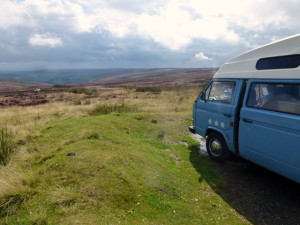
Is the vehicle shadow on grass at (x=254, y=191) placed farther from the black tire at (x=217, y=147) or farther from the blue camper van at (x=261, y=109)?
the blue camper van at (x=261, y=109)

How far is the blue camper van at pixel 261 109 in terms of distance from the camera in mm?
4305

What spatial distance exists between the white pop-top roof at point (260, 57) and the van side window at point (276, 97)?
207mm

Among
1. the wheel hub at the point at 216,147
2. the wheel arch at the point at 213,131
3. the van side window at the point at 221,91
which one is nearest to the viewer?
the van side window at the point at 221,91

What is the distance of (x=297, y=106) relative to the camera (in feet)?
13.9

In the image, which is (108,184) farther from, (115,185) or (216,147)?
(216,147)

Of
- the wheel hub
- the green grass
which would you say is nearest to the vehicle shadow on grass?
the green grass

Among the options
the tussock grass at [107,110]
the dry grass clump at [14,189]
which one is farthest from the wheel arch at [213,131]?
the tussock grass at [107,110]

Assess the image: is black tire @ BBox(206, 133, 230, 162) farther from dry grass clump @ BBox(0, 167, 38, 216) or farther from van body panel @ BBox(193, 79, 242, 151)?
dry grass clump @ BBox(0, 167, 38, 216)

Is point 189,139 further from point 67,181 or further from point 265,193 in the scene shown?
point 67,181

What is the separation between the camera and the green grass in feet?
13.0

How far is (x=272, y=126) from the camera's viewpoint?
181 inches

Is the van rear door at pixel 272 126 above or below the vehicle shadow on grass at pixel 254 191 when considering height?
above

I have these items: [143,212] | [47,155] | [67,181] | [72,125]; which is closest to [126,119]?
[72,125]

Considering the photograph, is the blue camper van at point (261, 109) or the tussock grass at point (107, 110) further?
the tussock grass at point (107, 110)
